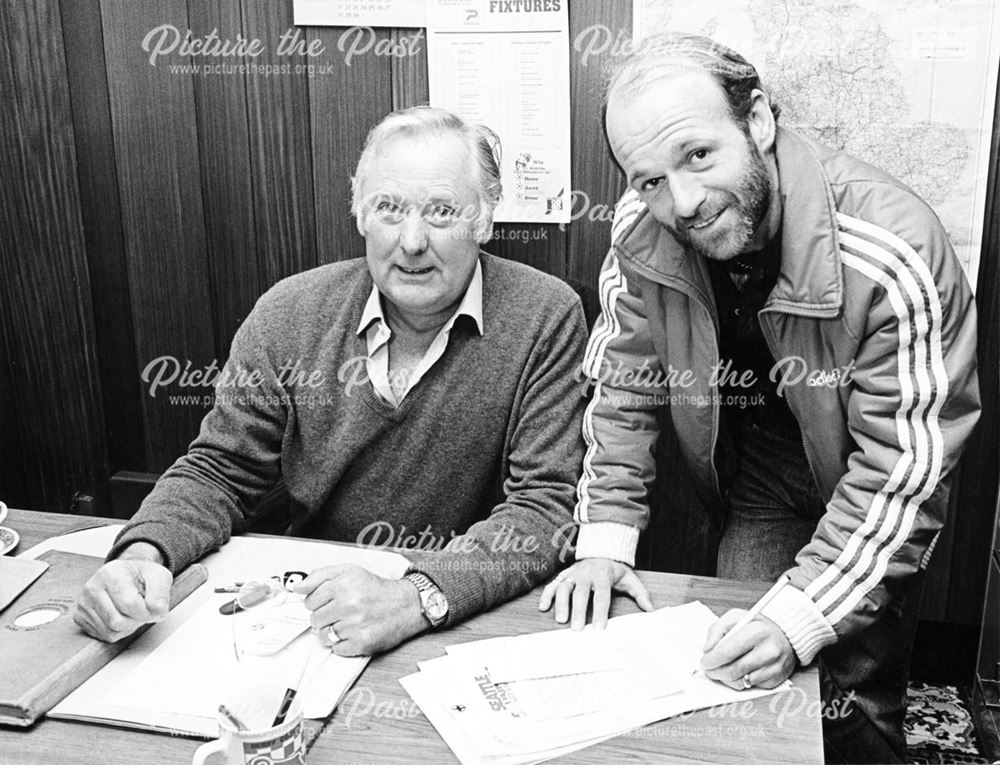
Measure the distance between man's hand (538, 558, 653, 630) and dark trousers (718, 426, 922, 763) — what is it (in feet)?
0.92

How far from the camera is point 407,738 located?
3.47 feet

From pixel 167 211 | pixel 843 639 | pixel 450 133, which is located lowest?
pixel 843 639

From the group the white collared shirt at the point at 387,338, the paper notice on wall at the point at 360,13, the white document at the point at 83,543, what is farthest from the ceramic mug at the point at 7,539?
the paper notice on wall at the point at 360,13

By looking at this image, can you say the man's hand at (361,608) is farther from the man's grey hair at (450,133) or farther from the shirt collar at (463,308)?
the man's grey hair at (450,133)

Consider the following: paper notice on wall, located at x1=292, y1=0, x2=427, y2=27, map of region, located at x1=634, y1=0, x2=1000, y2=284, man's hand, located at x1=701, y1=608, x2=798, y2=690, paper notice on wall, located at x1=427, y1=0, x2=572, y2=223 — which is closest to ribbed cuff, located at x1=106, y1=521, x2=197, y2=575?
man's hand, located at x1=701, y1=608, x2=798, y2=690

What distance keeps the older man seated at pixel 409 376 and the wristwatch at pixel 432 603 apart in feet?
1.09

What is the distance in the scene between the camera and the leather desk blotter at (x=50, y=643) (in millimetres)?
1095

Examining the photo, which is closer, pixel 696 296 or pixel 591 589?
pixel 591 589

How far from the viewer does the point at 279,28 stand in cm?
215

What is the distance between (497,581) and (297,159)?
1275 millimetres

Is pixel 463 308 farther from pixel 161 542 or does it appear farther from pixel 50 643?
pixel 50 643

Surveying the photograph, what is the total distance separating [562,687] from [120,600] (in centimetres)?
59

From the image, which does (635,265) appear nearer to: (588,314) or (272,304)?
(588,314)

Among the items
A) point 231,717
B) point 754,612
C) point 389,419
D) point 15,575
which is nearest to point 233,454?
point 389,419
